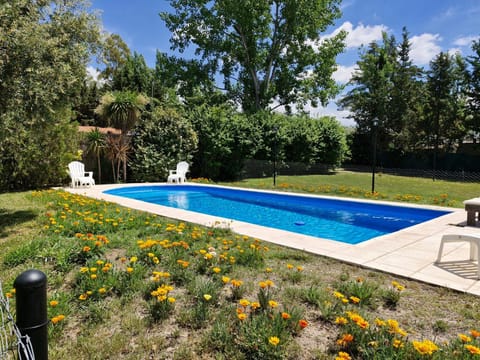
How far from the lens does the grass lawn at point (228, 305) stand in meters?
2.16

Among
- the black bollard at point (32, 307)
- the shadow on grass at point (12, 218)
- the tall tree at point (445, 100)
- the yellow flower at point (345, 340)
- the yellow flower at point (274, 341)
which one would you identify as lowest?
the yellow flower at point (345, 340)

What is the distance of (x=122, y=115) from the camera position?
14242mm

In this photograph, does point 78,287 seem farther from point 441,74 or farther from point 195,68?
point 441,74

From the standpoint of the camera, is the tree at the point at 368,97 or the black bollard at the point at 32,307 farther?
the tree at the point at 368,97

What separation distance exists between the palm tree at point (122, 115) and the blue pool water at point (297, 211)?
2.13m

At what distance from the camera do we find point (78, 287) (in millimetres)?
2984

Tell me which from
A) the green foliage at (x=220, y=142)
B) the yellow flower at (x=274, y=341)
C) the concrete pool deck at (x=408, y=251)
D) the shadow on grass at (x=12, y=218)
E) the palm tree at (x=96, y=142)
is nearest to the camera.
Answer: the yellow flower at (x=274, y=341)

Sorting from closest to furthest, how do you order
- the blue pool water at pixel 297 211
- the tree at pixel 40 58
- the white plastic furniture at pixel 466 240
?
the white plastic furniture at pixel 466 240 → the tree at pixel 40 58 → the blue pool water at pixel 297 211

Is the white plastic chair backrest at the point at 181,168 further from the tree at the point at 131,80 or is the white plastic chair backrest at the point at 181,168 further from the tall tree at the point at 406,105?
the tall tree at the point at 406,105

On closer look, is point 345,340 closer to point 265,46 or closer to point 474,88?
point 265,46

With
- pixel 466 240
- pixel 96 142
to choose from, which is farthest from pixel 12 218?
pixel 96 142

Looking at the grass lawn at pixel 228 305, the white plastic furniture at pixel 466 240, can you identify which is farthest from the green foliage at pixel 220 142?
the white plastic furniture at pixel 466 240

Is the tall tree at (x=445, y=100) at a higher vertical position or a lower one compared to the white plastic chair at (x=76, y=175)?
higher

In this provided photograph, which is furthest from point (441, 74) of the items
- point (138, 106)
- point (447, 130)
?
point (138, 106)
